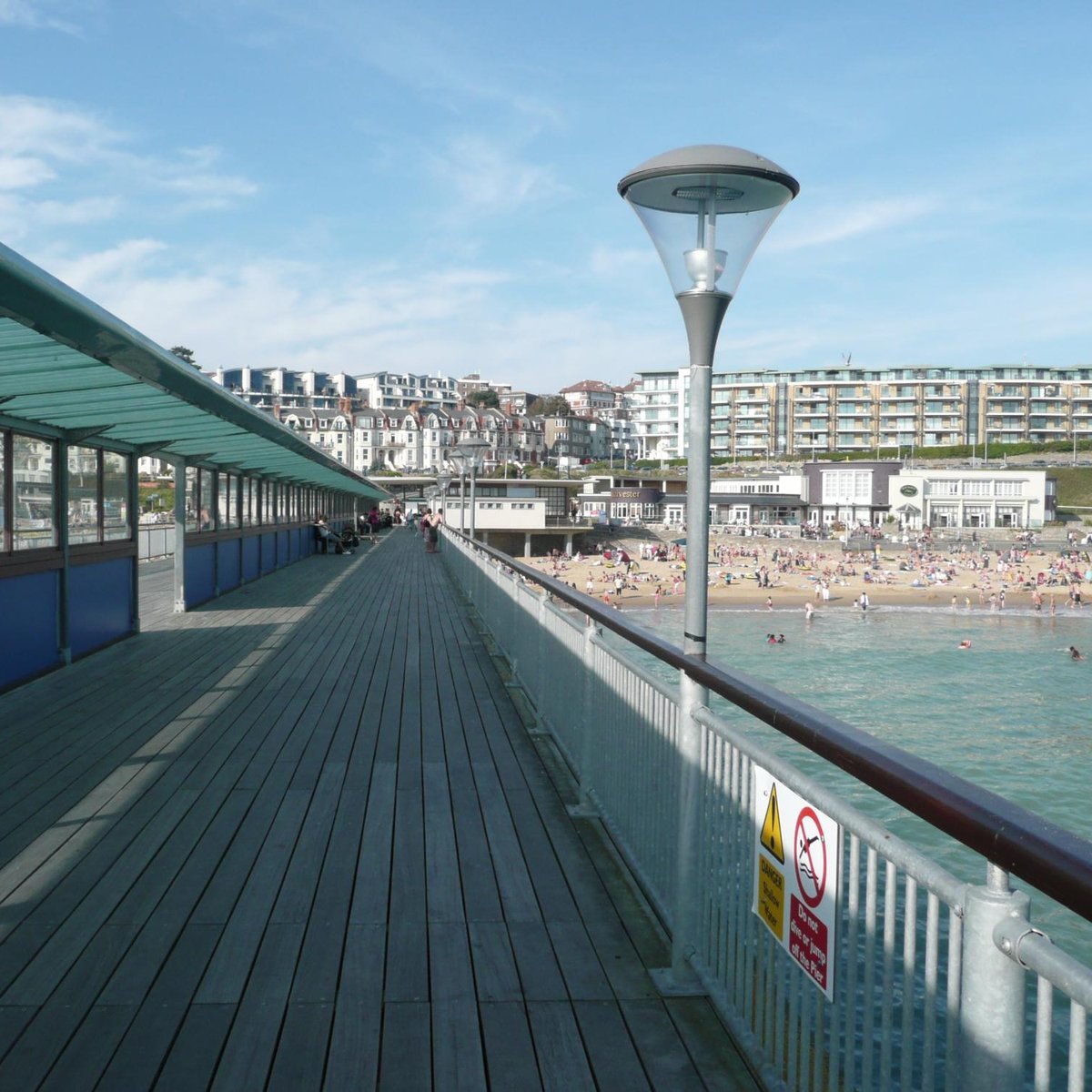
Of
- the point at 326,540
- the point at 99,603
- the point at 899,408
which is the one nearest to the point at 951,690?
the point at 326,540

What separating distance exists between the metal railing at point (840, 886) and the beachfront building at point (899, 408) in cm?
11660

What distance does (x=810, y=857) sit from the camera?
230 cm

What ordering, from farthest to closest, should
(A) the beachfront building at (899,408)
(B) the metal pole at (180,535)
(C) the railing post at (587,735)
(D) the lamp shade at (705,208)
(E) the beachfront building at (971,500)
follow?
(A) the beachfront building at (899,408) < (E) the beachfront building at (971,500) < (B) the metal pole at (180,535) < (C) the railing post at (587,735) < (D) the lamp shade at (705,208)

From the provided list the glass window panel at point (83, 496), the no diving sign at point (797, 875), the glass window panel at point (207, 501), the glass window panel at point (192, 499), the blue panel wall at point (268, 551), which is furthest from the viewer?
the blue panel wall at point (268, 551)

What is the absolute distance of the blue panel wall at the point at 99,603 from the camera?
9.71m

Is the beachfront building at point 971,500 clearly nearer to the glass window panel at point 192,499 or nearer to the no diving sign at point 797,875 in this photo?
the glass window panel at point 192,499

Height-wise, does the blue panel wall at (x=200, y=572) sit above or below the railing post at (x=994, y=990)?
below

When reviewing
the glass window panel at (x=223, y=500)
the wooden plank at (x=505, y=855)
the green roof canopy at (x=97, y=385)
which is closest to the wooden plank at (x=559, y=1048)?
the wooden plank at (x=505, y=855)

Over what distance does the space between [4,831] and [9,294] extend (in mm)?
2329

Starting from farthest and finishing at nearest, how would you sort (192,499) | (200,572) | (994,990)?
1. (200,572)
2. (192,499)
3. (994,990)

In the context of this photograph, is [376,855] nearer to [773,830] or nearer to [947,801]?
[773,830]

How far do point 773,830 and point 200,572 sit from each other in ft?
44.8

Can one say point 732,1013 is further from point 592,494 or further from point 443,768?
point 592,494

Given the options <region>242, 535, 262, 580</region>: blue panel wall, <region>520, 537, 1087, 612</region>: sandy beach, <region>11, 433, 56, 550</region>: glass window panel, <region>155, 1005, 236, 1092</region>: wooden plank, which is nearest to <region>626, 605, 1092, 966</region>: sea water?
<region>520, 537, 1087, 612</region>: sandy beach
